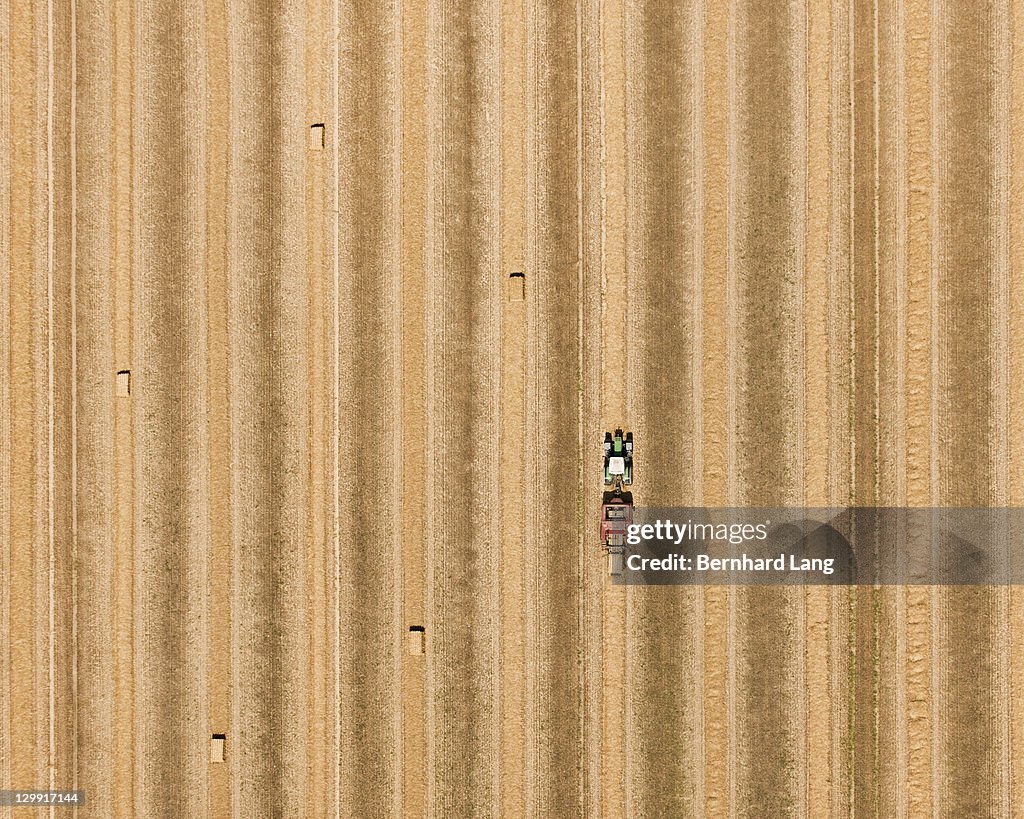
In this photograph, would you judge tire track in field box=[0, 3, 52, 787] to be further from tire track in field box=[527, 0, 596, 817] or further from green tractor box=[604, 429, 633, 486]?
green tractor box=[604, 429, 633, 486]

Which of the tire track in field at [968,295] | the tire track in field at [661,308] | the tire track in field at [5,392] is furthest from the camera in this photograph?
the tire track in field at [5,392]

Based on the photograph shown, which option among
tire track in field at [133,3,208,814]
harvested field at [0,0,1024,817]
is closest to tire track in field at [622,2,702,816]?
harvested field at [0,0,1024,817]

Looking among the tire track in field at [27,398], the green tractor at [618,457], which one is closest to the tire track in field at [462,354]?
the green tractor at [618,457]

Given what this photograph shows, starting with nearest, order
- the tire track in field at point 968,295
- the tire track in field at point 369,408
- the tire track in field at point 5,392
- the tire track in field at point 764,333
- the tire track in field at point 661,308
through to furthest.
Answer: the tire track in field at point 968,295
the tire track in field at point 764,333
the tire track in field at point 661,308
the tire track in field at point 369,408
the tire track in field at point 5,392

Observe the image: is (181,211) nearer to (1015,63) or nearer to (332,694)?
(332,694)

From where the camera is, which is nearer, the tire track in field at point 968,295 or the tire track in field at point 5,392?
the tire track in field at point 968,295

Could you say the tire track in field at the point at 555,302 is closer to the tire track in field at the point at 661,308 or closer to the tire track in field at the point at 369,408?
the tire track in field at the point at 661,308
